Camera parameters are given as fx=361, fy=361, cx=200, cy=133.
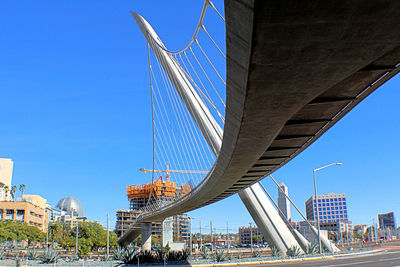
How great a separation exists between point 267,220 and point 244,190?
132 inches

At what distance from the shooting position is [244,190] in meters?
32.9

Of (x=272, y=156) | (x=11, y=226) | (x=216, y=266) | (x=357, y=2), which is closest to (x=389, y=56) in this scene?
(x=357, y=2)

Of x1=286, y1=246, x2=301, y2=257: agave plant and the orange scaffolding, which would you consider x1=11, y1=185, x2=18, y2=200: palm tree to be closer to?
the orange scaffolding

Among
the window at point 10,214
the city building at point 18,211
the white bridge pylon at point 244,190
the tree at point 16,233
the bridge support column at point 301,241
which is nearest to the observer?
the white bridge pylon at point 244,190

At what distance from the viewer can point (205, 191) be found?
24.7 metres

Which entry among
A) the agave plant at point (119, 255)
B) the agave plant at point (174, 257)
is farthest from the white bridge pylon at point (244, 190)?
the agave plant at point (119, 255)

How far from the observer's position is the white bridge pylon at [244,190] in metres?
25.7

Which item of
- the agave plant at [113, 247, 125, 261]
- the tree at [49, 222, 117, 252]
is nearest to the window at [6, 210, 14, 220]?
the tree at [49, 222, 117, 252]

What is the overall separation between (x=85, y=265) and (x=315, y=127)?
23682 millimetres

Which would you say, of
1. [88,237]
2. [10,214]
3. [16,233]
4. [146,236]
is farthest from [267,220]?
[10,214]

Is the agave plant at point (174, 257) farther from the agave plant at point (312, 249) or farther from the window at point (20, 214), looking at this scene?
the window at point (20, 214)

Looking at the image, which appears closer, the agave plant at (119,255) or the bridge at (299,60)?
the bridge at (299,60)

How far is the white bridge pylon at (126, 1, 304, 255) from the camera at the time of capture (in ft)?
84.3

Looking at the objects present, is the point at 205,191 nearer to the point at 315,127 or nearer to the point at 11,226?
the point at 315,127
